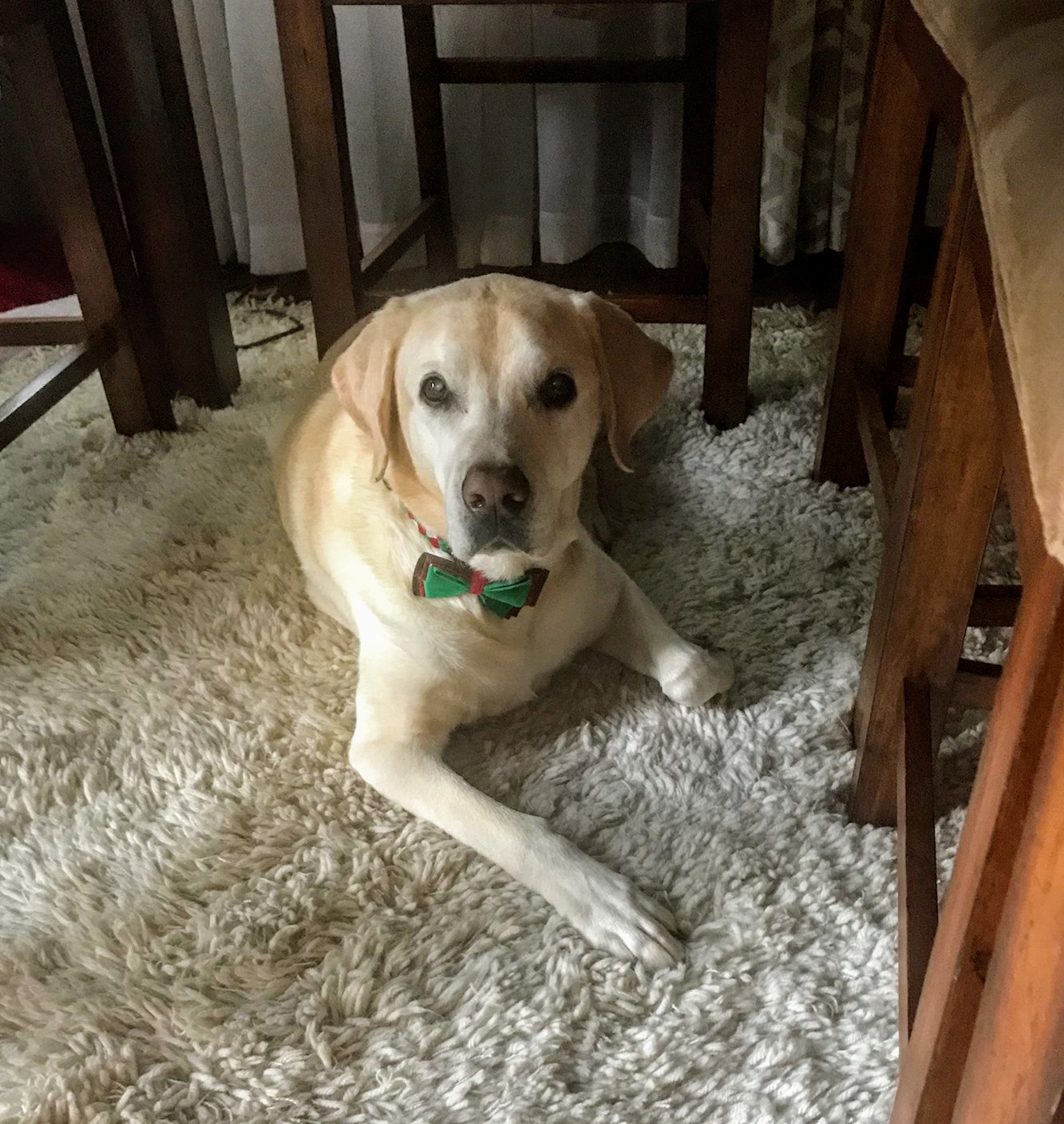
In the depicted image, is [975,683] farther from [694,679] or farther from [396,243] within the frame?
[396,243]

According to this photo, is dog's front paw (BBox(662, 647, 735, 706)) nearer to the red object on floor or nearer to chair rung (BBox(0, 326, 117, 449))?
chair rung (BBox(0, 326, 117, 449))

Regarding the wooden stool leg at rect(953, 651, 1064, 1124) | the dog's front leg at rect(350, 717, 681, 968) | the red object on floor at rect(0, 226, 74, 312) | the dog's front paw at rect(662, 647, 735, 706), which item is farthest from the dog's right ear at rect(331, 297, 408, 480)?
the red object on floor at rect(0, 226, 74, 312)

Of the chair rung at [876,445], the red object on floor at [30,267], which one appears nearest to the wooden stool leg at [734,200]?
the chair rung at [876,445]

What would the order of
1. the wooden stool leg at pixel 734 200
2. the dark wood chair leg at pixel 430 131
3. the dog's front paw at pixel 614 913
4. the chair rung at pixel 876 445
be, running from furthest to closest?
the dark wood chair leg at pixel 430 131 → the wooden stool leg at pixel 734 200 → the chair rung at pixel 876 445 → the dog's front paw at pixel 614 913

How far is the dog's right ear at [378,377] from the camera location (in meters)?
1.13

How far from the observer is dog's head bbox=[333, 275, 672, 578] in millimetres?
1071

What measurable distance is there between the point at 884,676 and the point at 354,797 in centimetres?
59

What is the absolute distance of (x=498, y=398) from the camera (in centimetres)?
108

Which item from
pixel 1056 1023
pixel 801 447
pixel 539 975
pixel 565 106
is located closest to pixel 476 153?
pixel 565 106

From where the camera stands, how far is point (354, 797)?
3.85ft

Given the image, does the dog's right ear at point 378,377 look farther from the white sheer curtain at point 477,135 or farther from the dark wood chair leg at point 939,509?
the white sheer curtain at point 477,135

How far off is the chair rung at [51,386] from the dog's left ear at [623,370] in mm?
897

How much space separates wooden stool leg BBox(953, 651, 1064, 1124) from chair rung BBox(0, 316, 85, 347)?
66.4 inches

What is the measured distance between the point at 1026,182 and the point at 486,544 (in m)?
0.66
